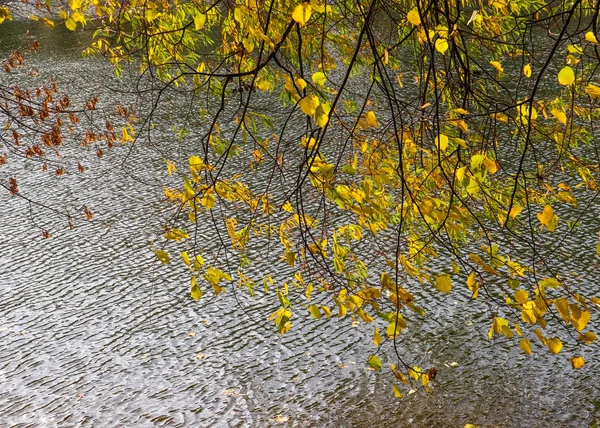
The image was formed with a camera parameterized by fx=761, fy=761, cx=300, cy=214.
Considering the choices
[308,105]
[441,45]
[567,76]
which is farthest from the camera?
[441,45]

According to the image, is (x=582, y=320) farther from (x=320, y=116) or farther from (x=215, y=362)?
(x=215, y=362)

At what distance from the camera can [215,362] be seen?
20.9 ft

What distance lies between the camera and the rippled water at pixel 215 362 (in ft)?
18.4

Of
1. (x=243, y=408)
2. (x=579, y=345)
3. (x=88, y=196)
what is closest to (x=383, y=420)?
(x=243, y=408)

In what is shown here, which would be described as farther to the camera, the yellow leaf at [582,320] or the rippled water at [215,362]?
the rippled water at [215,362]

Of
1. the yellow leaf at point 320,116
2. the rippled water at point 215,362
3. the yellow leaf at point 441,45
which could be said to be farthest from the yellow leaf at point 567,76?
the rippled water at point 215,362

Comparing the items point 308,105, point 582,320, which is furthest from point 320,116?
point 582,320

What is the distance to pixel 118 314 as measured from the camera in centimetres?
725

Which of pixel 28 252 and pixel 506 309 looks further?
pixel 28 252

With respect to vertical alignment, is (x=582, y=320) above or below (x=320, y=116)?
below

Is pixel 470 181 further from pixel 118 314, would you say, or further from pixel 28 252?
pixel 28 252

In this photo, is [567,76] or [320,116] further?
[320,116]

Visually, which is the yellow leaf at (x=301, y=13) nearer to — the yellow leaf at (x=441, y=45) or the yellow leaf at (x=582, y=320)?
the yellow leaf at (x=441, y=45)

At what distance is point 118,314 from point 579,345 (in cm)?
413
